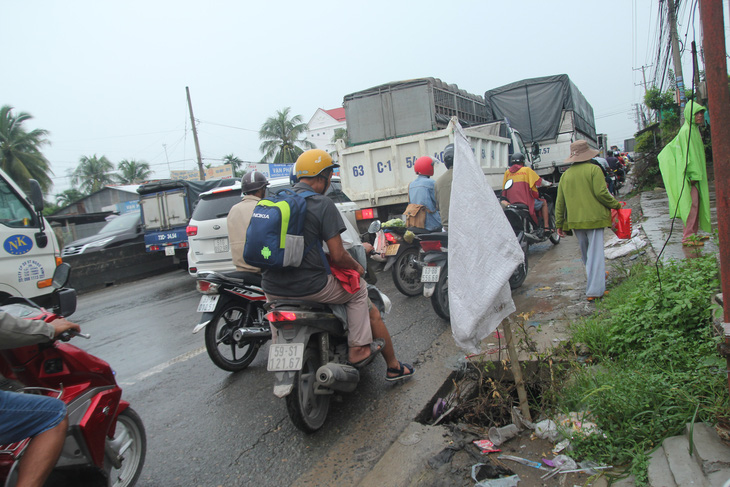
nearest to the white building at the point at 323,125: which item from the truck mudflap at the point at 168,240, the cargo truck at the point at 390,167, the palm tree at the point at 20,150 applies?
the palm tree at the point at 20,150

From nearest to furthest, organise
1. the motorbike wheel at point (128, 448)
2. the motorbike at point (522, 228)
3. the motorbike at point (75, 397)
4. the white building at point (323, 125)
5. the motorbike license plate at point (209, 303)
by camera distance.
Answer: the motorbike at point (75, 397), the motorbike wheel at point (128, 448), the motorbike license plate at point (209, 303), the motorbike at point (522, 228), the white building at point (323, 125)

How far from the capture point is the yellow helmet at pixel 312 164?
3230 millimetres

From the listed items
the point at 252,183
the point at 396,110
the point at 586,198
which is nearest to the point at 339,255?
the point at 252,183

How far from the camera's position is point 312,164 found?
3.24 meters

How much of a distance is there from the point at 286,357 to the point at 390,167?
6.82 metres

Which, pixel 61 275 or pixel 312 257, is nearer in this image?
pixel 312 257

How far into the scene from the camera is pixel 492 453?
269 cm

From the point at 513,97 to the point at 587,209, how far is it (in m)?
11.0

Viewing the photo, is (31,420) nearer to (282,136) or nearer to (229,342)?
(229,342)

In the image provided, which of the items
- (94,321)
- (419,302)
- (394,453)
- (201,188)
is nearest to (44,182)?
(201,188)

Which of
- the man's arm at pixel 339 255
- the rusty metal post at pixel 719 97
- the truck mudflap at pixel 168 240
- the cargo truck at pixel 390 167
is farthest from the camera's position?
the truck mudflap at pixel 168 240

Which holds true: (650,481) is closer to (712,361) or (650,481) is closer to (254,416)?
(712,361)

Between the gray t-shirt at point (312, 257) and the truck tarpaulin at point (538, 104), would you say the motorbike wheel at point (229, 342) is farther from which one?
the truck tarpaulin at point (538, 104)

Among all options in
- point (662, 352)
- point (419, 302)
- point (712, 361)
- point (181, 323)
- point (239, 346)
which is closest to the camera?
point (712, 361)
